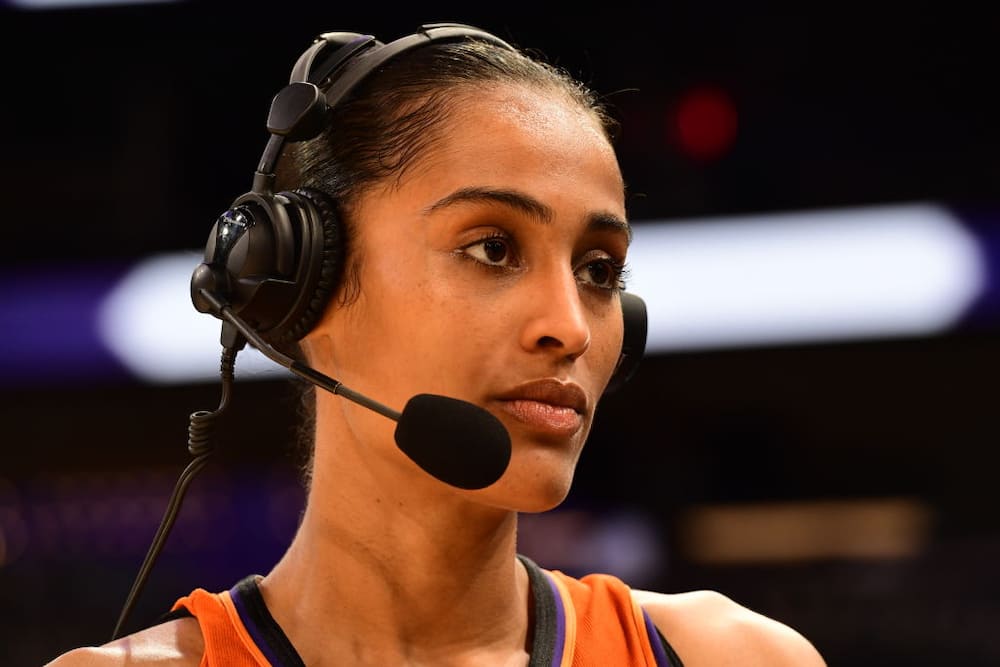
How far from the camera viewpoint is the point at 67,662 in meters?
1.48

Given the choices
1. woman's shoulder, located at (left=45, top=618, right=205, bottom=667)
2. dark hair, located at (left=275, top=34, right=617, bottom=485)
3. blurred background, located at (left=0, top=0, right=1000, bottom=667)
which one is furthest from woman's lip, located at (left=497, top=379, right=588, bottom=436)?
blurred background, located at (left=0, top=0, right=1000, bottom=667)

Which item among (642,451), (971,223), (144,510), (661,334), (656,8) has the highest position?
→ (656,8)

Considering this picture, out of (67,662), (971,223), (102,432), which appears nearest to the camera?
(67,662)

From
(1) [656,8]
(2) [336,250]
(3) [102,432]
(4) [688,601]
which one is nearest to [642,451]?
(1) [656,8]

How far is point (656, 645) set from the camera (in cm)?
165

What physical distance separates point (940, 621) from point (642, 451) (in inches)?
39.7

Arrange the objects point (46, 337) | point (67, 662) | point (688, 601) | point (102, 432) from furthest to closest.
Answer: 1. point (102, 432)
2. point (46, 337)
3. point (688, 601)
4. point (67, 662)

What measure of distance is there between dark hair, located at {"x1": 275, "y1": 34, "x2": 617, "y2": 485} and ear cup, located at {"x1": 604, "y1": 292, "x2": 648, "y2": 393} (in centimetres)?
21

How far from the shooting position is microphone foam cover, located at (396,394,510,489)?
130 centimetres

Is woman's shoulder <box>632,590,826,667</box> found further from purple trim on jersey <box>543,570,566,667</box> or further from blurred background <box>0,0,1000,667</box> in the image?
blurred background <box>0,0,1000,667</box>

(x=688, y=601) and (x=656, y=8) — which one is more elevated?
(x=656, y=8)

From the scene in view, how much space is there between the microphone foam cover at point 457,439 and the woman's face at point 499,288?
10 centimetres

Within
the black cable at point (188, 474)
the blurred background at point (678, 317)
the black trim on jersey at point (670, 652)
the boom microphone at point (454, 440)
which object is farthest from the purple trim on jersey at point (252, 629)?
the blurred background at point (678, 317)

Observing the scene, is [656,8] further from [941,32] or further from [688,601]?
[688,601]
